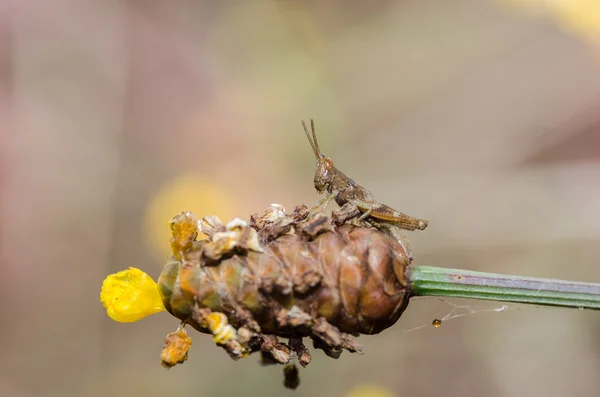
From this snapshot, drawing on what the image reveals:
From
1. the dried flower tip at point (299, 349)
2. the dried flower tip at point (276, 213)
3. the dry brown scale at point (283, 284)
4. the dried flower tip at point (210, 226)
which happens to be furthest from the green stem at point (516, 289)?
the dried flower tip at point (210, 226)

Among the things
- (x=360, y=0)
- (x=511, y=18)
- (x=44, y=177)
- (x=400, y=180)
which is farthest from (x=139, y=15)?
(x=511, y=18)

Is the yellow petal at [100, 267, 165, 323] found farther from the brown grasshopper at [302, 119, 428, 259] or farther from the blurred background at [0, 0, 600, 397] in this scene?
the blurred background at [0, 0, 600, 397]

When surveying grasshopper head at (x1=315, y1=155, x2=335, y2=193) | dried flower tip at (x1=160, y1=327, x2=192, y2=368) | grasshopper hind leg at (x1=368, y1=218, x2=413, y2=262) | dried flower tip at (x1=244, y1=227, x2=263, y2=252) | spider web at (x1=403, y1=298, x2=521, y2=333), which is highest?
grasshopper head at (x1=315, y1=155, x2=335, y2=193)

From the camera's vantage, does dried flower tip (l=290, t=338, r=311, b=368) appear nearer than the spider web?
Yes

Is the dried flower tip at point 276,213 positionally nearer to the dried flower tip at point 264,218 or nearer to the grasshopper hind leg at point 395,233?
the dried flower tip at point 264,218

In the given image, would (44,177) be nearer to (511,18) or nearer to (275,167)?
(275,167)

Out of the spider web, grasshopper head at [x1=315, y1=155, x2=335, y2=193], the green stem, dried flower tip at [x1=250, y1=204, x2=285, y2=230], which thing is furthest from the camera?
grasshopper head at [x1=315, y1=155, x2=335, y2=193]

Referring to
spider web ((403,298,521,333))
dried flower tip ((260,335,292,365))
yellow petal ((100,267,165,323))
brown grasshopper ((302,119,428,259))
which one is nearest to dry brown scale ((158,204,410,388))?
dried flower tip ((260,335,292,365))

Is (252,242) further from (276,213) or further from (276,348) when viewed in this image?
(276,348)
